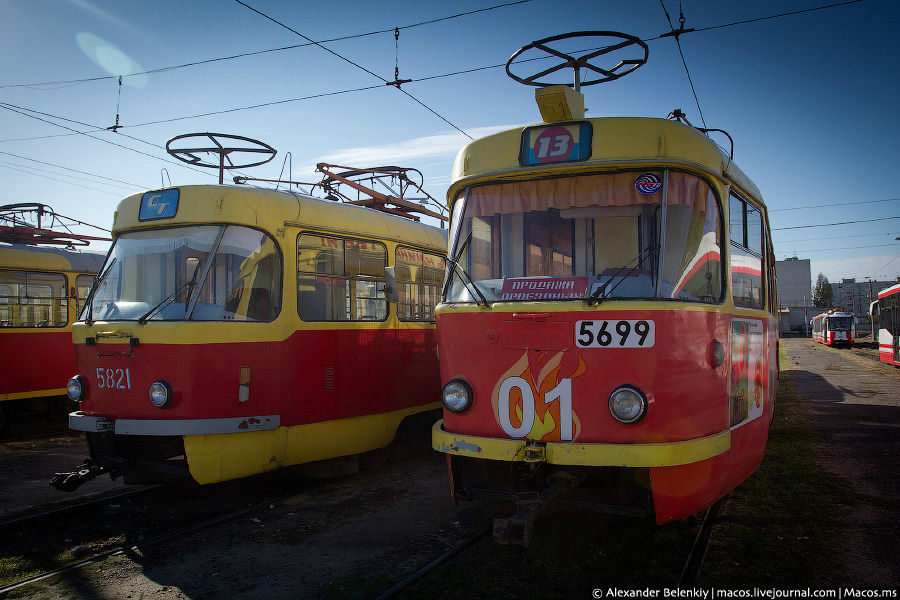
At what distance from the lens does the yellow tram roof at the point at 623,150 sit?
4562 mm

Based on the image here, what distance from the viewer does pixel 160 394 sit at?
18.9 feet

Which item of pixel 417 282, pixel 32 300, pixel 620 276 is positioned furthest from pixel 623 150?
pixel 32 300

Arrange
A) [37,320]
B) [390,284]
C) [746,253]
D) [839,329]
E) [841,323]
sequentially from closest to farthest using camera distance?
[746,253]
[390,284]
[37,320]
[841,323]
[839,329]

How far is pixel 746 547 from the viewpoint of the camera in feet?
16.1

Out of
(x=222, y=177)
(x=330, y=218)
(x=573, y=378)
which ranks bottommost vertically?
(x=573, y=378)

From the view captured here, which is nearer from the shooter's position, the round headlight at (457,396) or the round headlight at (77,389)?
the round headlight at (457,396)

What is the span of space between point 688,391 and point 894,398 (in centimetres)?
1310

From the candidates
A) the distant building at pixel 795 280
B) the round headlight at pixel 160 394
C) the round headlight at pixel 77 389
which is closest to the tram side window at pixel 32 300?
the round headlight at pixel 77 389

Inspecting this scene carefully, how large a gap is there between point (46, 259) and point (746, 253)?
10.8 metres

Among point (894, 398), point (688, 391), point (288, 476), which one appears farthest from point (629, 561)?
point (894, 398)

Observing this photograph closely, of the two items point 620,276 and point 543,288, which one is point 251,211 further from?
point 620,276

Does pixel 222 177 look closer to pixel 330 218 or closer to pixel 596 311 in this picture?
pixel 330 218

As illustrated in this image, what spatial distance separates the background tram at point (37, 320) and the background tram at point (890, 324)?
24848mm

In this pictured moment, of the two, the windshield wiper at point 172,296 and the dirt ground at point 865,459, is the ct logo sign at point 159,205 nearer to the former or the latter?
the windshield wiper at point 172,296
